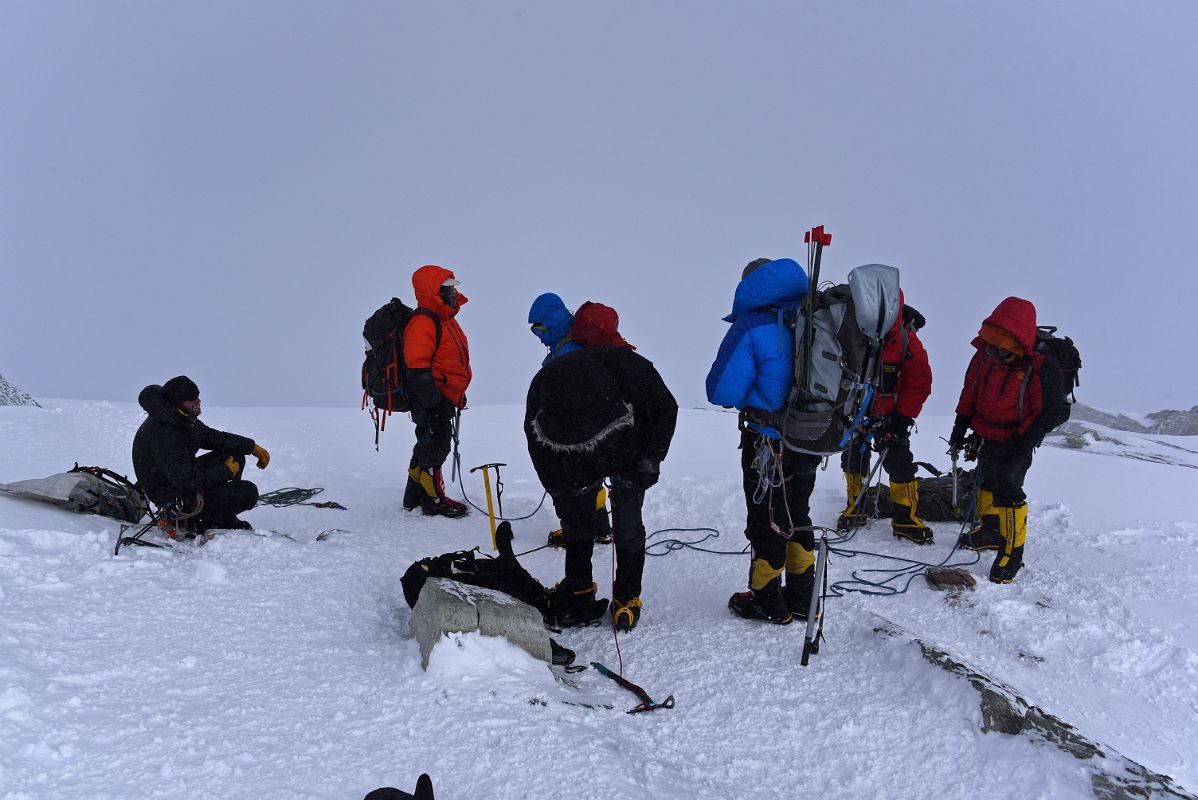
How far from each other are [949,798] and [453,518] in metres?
4.75

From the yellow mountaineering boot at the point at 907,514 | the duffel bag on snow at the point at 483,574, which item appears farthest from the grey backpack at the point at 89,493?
the yellow mountaineering boot at the point at 907,514

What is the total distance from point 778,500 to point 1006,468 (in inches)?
81.1

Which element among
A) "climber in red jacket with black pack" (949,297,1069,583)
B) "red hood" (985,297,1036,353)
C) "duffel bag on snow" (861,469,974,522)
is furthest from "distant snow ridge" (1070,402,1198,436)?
"red hood" (985,297,1036,353)

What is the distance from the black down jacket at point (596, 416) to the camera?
12.8ft

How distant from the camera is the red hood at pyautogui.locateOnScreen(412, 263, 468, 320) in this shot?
6.43 m

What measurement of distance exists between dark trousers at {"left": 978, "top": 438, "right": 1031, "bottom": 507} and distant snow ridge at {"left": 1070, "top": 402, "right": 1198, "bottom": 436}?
14926 millimetres

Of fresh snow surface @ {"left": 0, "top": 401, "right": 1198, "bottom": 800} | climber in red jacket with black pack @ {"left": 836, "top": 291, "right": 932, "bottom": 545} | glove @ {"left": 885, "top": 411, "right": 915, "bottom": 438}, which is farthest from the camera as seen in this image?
glove @ {"left": 885, "top": 411, "right": 915, "bottom": 438}

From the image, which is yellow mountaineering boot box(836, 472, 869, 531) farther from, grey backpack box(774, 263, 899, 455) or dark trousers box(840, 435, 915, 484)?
grey backpack box(774, 263, 899, 455)

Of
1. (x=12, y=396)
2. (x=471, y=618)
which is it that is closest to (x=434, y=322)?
(x=471, y=618)

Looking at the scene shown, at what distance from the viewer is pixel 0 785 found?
82.1 inches

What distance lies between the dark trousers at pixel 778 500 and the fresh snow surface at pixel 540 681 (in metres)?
0.47

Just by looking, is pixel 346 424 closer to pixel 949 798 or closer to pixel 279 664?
pixel 279 664

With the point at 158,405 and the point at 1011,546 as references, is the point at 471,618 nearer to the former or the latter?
the point at 158,405

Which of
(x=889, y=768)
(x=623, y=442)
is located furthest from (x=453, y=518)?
(x=889, y=768)
